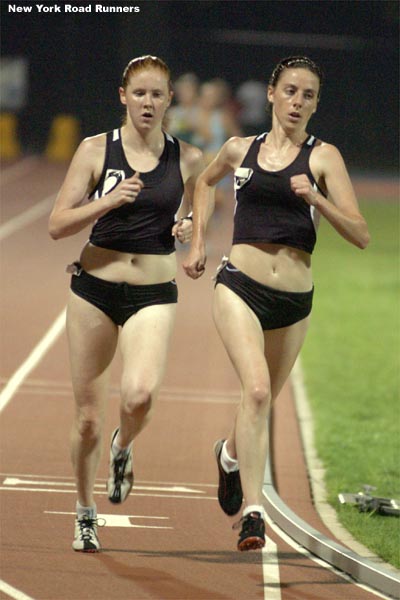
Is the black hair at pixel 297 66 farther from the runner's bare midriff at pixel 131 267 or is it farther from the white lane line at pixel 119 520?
the white lane line at pixel 119 520

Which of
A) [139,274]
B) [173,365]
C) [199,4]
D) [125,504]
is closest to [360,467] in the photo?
[125,504]

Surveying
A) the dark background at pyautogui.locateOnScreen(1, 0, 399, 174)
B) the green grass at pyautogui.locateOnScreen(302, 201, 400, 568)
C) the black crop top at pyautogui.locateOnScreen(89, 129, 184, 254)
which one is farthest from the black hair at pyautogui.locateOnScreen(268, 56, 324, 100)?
the dark background at pyautogui.locateOnScreen(1, 0, 399, 174)

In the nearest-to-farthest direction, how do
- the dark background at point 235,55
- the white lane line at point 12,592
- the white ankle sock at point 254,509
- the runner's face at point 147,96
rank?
the white ankle sock at point 254,509 → the white lane line at point 12,592 → the runner's face at point 147,96 → the dark background at point 235,55

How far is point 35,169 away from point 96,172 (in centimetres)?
3736

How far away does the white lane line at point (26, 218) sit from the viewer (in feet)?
103

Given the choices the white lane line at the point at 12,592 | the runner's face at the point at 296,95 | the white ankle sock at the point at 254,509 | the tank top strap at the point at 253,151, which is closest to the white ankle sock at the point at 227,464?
the white ankle sock at the point at 254,509

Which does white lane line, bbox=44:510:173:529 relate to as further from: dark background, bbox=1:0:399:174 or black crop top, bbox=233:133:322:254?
dark background, bbox=1:0:399:174

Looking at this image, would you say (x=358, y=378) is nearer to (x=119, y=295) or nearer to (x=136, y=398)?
(x=119, y=295)

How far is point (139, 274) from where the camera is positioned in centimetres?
838

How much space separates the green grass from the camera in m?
12.8

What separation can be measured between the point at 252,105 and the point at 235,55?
2.11 meters

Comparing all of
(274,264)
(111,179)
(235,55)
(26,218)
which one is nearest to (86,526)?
→ (274,264)

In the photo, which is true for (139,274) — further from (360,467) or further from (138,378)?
(360,467)

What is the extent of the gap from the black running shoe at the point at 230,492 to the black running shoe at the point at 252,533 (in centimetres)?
103
